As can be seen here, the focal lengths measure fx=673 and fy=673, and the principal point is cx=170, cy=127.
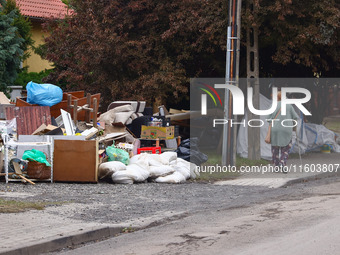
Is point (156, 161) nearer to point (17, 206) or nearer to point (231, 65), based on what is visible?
point (231, 65)

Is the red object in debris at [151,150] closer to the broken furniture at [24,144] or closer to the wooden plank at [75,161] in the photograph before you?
the wooden plank at [75,161]

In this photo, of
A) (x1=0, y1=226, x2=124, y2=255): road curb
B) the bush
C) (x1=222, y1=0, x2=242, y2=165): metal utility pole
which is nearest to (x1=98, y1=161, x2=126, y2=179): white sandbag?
(x1=222, y1=0, x2=242, y2=165): metal utility pole

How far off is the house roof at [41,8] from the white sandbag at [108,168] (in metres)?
20.0

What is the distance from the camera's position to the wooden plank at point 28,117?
15695 mm

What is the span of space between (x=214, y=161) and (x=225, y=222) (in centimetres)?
863

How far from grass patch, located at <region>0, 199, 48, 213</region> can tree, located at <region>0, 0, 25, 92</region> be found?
52.6 ft

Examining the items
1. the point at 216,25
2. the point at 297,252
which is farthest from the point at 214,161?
the point at 297,252

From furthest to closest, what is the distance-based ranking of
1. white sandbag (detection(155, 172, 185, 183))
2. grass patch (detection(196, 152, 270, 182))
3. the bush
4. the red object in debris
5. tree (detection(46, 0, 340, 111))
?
the bush < tree (detection(46, 0, 340, 111)) < the red object in debris < grass patch (detection(196, 152, 270, 182)) < white sandbag (detection(155, 172, 185, 183))

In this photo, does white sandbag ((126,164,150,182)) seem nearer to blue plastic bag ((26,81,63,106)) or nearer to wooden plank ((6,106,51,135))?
wooden plank ((6,106,51,135))

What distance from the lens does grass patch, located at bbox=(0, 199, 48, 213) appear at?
31.9 feet

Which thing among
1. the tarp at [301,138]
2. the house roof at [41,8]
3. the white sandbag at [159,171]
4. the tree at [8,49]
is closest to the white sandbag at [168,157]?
the white sandbag at [159,171]

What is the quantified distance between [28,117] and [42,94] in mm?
1209

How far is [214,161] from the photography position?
1795 centimetres

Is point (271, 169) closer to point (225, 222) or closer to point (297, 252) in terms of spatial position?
point (225, 222)
